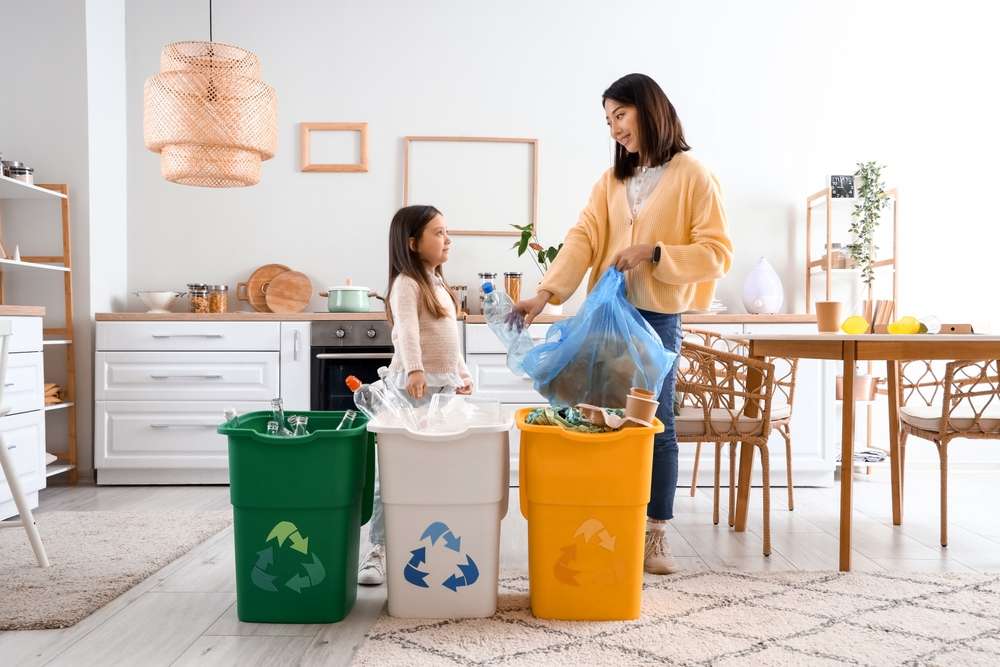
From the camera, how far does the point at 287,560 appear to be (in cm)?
181

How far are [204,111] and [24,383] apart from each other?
4.18ft

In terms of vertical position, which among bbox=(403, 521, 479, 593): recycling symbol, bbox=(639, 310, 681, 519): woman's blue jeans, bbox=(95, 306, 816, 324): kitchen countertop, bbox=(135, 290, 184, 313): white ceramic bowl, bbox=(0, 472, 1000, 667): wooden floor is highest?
bbox=(135, 290, 184, 313): white ceramic bowl

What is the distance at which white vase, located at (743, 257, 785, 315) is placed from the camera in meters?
3.94

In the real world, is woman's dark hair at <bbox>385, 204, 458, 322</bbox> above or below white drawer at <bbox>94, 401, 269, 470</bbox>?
above

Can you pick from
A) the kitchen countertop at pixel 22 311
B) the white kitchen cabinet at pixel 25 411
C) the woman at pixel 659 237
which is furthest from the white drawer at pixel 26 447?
the woman at pixel 659 237

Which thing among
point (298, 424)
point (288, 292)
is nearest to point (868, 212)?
point (288, 292)

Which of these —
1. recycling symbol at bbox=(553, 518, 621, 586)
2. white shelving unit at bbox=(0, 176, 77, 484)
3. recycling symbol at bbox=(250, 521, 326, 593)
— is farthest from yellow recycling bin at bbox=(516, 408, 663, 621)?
white shelving unit at bbox=(0, 176, 77, 484)

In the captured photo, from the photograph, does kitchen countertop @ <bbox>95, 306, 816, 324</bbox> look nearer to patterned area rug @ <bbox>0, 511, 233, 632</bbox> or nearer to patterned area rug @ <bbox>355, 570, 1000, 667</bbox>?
patterned area rug @ <bbox>0, 511, 233, 632</bbox>

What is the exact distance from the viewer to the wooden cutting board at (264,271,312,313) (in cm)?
398

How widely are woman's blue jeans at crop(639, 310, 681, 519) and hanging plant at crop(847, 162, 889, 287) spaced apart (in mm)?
2149

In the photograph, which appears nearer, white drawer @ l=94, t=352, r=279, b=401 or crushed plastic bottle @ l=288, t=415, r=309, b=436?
crushed plastic bottle @ l=288, t=415, r=309, b=436

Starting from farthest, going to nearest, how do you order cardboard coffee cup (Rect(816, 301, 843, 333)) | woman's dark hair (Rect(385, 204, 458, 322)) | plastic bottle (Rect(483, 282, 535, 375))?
cardboard coffee cup (Rect(816, 301, 843, 333)) < woman's dark hair (Rect(385, 204, 458, 322)) < plastic bottle (Rect(483, 282, 535, 375))

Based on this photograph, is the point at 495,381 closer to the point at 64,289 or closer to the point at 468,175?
the point at 468,175

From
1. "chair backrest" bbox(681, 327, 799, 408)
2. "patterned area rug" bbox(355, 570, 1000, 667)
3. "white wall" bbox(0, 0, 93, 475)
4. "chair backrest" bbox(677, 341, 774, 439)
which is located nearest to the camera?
"patterned area rug" bbox(355, 570, 1000, 667)
